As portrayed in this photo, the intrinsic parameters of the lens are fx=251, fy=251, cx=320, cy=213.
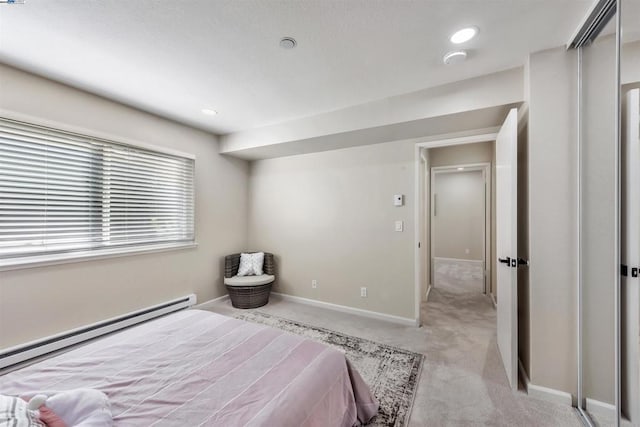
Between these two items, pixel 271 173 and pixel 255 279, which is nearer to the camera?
pixel 255 279

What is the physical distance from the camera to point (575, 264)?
66.7 inches

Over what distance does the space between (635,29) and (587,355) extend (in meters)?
1.88

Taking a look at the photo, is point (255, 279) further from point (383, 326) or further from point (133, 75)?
point (133, 75)

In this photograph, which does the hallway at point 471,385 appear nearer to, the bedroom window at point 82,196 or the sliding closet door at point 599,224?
the sliding closet door at point 599,224

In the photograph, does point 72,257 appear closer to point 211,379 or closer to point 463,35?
point 211,379

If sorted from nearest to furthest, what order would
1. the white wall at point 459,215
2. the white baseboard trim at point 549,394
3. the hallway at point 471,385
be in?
the hallway at point 471,385 < the white baseboard trim at point 549,394 < the white wall at point 459,215

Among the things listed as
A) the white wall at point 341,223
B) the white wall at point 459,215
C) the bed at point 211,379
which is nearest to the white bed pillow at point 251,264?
the white wall at point 341,223

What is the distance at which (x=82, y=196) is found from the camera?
2426 mm

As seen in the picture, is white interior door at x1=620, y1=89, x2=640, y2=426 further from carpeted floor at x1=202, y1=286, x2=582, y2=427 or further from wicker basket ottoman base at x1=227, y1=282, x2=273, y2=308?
wicker basket ottoman base at x1=227, y1=282, x2=273, y2=308

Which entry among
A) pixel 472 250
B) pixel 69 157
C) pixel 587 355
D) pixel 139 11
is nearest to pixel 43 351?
pixel 69 157

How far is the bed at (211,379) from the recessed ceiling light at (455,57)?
7.16ft

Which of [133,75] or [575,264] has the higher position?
[133,75]

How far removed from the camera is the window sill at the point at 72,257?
202 centimetres

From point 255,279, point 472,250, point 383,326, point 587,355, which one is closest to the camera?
point 587,355
